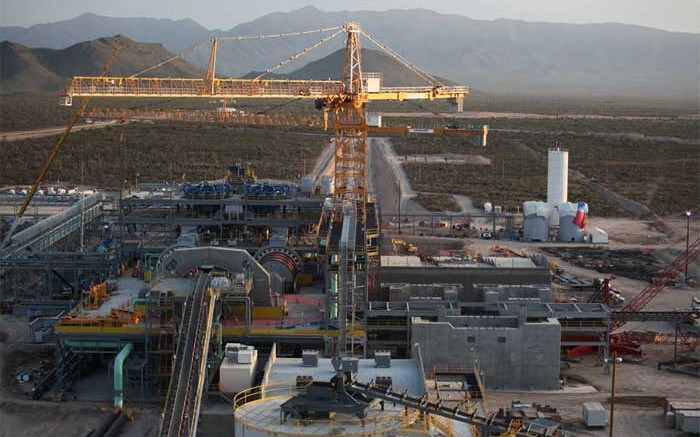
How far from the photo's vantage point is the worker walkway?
73.8 ft

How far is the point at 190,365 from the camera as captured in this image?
24672 millimetres

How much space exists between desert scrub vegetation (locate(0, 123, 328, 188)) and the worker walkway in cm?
4017

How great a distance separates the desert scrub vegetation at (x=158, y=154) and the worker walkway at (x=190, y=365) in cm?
4017

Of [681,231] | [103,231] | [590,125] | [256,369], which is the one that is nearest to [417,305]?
[256,369]

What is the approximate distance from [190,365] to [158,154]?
6248cm

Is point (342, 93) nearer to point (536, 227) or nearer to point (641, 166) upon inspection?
point (536, 227)

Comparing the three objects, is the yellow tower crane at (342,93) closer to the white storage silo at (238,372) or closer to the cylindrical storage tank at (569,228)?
the cylindrical storage tank at (569,228)

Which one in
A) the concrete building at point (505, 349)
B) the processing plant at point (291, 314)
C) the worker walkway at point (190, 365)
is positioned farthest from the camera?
the concrete building at point (505, 349)

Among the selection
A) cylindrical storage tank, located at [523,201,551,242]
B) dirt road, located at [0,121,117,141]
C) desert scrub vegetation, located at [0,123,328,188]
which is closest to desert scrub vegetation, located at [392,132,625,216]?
desert scrub vegetation, located at [0,123,328,188]

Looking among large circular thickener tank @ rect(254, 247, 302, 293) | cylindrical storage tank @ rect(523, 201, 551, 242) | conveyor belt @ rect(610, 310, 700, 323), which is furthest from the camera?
cylindrical storage tank @ rect(523, 201, 551, 242)

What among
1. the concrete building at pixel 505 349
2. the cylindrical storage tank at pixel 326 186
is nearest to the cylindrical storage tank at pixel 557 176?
the cylindrical storage tank at pixel 326 186

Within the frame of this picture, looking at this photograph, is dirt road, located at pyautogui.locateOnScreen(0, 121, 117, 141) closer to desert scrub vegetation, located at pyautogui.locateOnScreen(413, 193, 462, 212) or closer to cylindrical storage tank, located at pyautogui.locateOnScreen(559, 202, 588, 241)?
desert scrub vegetation, located at pyautogui.locateOnScreen(413, 193, 462, 212)

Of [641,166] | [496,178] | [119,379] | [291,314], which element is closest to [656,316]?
[291,314]

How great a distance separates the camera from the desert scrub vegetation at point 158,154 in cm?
7188
